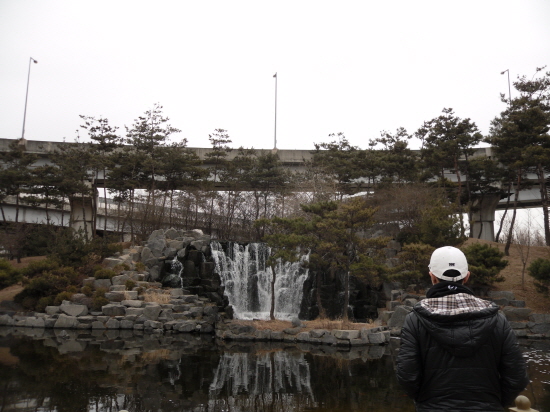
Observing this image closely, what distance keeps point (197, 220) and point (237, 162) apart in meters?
4.98

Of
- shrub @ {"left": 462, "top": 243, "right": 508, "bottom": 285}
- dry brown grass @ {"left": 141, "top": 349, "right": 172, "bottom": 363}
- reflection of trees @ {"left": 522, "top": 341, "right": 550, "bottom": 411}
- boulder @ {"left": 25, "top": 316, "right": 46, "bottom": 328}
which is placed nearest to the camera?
reflection of trees @ {"left": 522, "top": 341, "right": 550, "bottom": 411}

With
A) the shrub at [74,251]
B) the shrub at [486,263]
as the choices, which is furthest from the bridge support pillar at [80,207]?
the shrub at [486,263]

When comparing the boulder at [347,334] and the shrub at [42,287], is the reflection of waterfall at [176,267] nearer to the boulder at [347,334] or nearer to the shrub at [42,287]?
the shrub at [42,287]

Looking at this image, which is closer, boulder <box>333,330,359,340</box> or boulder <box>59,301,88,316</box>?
boulder <box>333,330,359,340</box>

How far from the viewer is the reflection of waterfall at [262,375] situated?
920 cm

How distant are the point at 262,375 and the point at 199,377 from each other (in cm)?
144

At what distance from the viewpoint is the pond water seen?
319 inches

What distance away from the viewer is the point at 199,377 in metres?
10.3

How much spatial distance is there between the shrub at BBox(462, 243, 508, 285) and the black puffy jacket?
63.2 feet

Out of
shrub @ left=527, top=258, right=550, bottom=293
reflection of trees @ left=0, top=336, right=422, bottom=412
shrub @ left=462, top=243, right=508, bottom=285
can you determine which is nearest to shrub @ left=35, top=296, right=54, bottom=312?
reflection of trees @ left=0, top=336, right=422, bottom=412

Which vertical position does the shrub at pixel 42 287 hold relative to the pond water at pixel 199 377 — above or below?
above

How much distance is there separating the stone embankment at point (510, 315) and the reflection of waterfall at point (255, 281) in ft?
14.4

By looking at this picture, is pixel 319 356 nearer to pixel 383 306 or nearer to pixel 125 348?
pixel 125 348

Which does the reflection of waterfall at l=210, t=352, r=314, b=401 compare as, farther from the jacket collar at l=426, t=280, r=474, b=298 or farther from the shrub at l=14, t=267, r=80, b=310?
the shrub at l=14, t=267, r=80, b=310
